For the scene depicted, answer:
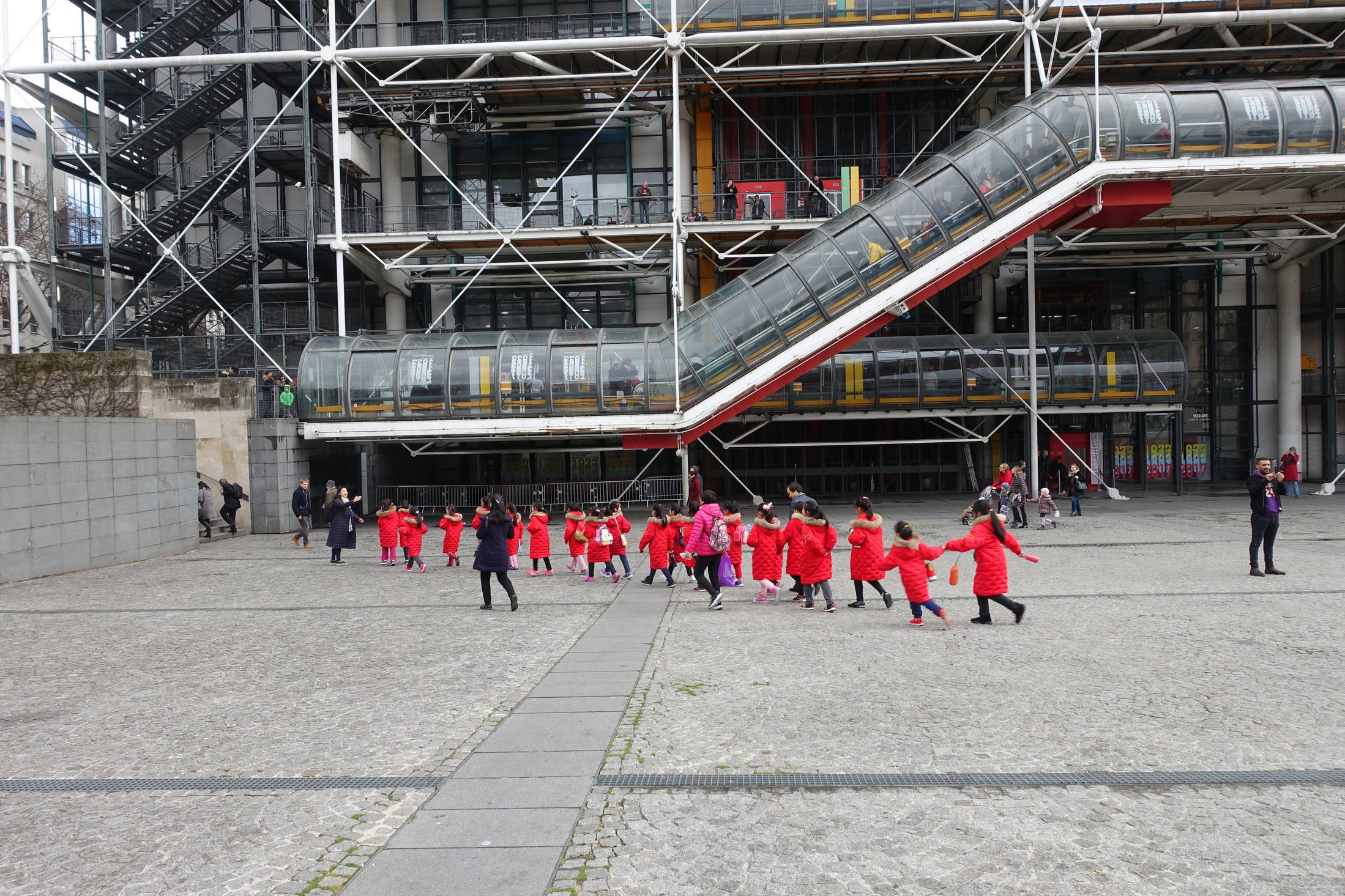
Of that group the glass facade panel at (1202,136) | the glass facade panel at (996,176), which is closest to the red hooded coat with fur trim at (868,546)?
the glass facade panel at (996,176)

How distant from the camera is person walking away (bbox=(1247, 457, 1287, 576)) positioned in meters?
12.6

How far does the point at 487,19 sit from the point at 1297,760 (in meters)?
27.0

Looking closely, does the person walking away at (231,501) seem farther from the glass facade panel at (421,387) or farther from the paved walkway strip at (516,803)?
the paved walkway strip at (516,803)

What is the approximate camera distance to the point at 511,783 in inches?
217

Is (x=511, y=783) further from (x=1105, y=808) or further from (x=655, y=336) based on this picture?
(x=655, y=336)

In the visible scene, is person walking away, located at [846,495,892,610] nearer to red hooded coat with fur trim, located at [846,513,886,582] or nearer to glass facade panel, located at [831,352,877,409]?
red hooded coat with fur trim, located at [846,513,886,582]

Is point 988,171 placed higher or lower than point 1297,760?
higher

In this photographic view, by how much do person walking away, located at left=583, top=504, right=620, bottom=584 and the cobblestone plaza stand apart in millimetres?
2324

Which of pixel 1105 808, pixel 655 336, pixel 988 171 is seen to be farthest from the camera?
pixel 655 336

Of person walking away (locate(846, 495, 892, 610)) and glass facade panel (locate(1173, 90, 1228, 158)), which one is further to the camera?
glass facade panel (locate(1173, 90, 1228, 158))

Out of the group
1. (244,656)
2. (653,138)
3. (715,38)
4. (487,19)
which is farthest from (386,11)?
(244,656)

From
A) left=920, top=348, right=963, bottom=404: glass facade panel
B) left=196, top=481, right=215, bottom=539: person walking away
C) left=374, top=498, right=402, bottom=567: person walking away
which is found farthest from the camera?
left=920, top=348, right=963, bottom=404: glass facade panel

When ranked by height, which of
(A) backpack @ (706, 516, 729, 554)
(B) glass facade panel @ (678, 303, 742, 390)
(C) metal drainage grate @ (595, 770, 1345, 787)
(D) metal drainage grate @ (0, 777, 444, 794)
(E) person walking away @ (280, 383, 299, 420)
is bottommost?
(D) metal drainage grate @ (0, 777, 444, 794)

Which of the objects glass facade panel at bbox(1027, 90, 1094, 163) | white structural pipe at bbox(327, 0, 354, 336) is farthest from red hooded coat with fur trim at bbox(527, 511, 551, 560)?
glass facade panel at bbox(1027, 90, 1094, 163)
